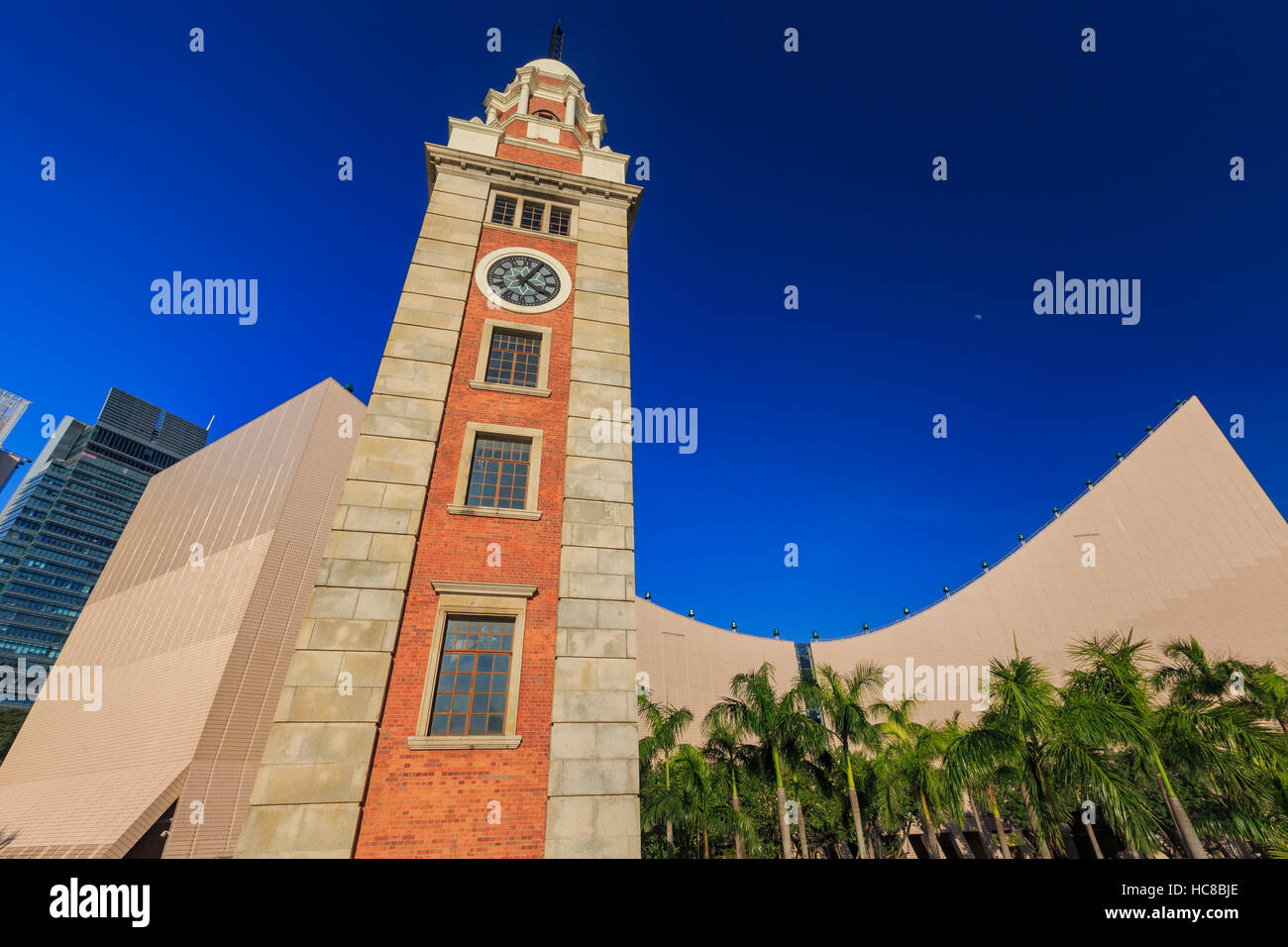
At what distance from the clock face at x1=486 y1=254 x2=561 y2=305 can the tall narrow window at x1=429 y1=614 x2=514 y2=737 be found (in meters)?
9.41

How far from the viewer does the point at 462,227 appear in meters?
17.8

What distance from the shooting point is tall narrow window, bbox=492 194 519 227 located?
1888cm

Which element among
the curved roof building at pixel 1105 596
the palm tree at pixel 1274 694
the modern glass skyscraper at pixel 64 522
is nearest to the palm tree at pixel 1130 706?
the palm tree at pixel 1274 694

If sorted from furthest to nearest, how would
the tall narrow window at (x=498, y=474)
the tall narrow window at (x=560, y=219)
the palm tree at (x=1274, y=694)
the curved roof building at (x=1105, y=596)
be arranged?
the curved roof building at (x=1105, y=596) < the palm tree at (x=1274, y=694) < the tall narrow window at (x=560, y=219) < the tall narrow window at (x=498, y=474)

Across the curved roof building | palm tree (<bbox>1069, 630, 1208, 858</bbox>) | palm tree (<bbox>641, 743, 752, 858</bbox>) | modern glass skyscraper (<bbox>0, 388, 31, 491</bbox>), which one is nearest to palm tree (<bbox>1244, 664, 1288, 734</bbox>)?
palm tree (<bbox>1069, 630, 1208, 858</bbox>)

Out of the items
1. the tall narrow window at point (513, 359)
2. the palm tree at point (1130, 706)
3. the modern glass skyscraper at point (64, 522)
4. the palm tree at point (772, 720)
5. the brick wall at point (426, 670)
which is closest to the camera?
the brick wall at point (426, 670)

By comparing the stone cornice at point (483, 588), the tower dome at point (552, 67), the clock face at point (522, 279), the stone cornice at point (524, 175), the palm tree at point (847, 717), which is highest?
the tower dome at point (552, 67)

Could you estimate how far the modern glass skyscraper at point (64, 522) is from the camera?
475ft

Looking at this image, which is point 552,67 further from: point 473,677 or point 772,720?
point 772,720

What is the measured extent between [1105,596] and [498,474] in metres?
55.3

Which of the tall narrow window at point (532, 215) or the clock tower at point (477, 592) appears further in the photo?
the tall narrow window at point (532, 215)

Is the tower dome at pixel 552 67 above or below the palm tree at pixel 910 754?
above

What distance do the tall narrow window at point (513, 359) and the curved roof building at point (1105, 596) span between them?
138ft

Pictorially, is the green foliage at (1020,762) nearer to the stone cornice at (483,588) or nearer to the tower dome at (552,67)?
the stone cornice at (483,588)
